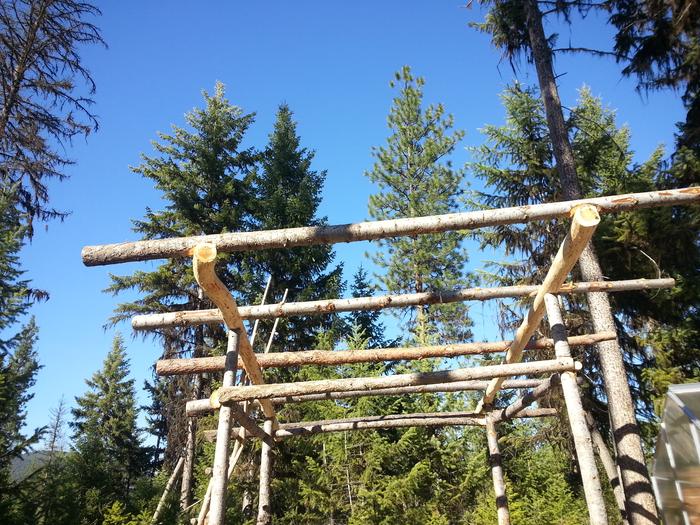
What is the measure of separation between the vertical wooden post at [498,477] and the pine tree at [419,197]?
27.7 feet

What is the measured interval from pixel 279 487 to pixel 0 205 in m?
9.86

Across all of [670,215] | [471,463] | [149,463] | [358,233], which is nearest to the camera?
[358,233]

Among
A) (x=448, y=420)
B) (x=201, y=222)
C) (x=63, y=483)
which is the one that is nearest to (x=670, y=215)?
(x=448, y=420)

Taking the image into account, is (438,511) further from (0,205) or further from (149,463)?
(149,463)

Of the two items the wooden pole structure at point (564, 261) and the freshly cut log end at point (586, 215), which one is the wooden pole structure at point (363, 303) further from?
the freshly cut log end at point (586, 215)

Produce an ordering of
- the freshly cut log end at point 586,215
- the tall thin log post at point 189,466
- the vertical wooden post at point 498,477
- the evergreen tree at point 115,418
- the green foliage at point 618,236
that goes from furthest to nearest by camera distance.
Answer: the evergreen tree at point 115,418, the tall thin log post at point 189,466, the green foliage at point 618,236, the vertical wooden post at point 498,477, the freshly cut log end at point 586,215

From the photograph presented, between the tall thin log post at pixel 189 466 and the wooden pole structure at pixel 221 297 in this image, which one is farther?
the tall thin log post at pixel 189 466

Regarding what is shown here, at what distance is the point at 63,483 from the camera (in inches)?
429

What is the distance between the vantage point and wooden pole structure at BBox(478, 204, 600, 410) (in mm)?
3460

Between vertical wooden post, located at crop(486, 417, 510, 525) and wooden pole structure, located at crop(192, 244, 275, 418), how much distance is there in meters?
3.97

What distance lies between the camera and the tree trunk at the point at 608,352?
6.72 meters

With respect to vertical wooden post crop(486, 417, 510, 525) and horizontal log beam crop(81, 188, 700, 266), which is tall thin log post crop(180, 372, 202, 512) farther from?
horizontal log beam crop(81, 188, 700, 266)

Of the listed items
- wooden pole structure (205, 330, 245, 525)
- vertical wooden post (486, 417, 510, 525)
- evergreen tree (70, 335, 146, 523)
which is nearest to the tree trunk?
vertical wooden post (486, 417, 510, 525)

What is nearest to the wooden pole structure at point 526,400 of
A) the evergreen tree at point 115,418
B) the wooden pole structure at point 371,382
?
the wooden pole structure at point 371,382
